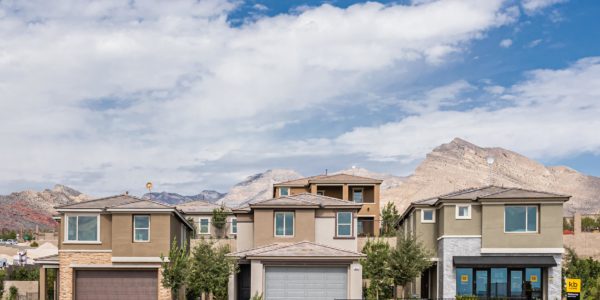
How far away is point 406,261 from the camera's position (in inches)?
1815

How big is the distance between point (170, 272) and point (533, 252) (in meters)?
20.2

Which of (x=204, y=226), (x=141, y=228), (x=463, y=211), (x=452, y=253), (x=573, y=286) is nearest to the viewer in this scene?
(x=573, y=286)

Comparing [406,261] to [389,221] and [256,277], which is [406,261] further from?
[389,221]

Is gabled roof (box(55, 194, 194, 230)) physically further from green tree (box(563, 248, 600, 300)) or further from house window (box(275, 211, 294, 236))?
green tree (box(563, 248, 600, 300))

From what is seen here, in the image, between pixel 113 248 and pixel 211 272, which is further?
pixel 113 248

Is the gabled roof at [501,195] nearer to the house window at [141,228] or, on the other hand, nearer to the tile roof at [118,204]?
the tile roof at [118,204]


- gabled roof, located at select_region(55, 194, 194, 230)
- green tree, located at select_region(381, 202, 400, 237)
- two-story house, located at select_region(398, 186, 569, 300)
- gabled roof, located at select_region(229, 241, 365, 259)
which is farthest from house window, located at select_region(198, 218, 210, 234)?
two-story house, located at select_region(398, 186, 569, 300)

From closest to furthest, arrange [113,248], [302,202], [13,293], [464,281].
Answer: [113,248]
[464,281]
[302,202]
[13,293]

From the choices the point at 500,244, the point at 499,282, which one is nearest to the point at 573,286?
the point at 500,244

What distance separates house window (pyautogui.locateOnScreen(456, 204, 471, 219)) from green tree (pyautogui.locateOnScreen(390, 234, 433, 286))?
3300 millimetres

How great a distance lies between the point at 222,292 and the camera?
46.1 meters

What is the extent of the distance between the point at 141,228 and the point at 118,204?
2.19 metres

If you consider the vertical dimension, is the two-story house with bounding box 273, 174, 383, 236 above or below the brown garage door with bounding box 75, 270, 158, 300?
above

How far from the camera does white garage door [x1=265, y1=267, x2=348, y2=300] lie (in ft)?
146
